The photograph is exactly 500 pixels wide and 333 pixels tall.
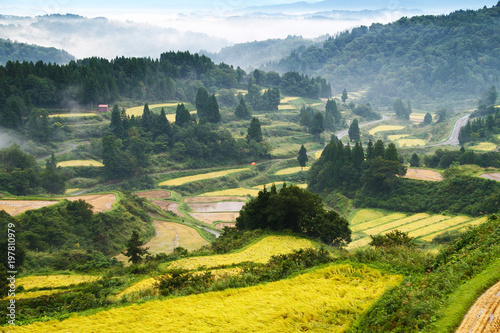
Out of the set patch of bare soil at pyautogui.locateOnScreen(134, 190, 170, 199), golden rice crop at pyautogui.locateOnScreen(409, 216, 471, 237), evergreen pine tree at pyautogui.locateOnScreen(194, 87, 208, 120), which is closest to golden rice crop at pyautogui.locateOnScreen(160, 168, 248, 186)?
patch of bare soil at pyautogui.locateOnScreen(134, 190, 170, 199)

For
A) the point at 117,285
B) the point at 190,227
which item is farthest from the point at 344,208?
the point at 117,285

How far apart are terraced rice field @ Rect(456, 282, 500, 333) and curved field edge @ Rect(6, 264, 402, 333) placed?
2.74m

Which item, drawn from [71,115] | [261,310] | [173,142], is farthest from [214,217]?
[71,115]

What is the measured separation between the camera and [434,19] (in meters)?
169

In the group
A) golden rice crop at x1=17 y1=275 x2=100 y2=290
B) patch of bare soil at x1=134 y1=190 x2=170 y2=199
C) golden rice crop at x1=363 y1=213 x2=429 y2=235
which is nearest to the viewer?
golden rice crop at x1=17 y1=275 x2=100 y2=290

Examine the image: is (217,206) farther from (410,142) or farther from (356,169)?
(410,142)

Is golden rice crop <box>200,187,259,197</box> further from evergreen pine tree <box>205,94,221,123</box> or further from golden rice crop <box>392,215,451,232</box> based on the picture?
evergreen pine tree <box>205,94,221,123</box>

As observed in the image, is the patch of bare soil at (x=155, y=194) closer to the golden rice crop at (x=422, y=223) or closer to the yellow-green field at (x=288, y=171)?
the yellow-green field at (x=288, y=171)

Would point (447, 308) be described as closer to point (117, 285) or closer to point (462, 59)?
point (117, 285)

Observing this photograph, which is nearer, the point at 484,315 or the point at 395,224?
the point at 484,315

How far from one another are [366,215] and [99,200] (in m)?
24.5

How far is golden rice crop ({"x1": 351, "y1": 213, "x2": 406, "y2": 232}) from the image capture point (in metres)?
33.9

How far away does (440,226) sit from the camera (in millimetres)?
30562

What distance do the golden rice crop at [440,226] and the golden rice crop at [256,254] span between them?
10840 mm
